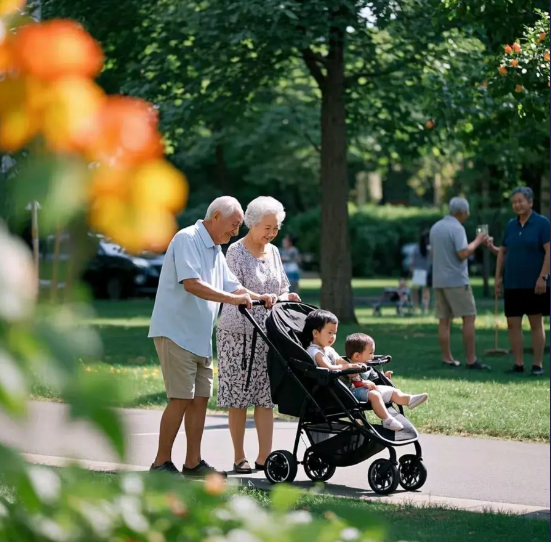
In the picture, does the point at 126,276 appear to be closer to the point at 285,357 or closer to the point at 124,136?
the point at 285,357

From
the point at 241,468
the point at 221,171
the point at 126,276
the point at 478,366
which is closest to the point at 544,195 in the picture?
the point at 126,276

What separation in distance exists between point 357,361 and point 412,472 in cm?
78

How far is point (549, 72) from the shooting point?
12266 millimetres

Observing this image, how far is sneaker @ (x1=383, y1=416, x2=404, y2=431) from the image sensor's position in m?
7.35

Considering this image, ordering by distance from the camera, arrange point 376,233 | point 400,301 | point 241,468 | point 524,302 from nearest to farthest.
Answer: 1. point 241,468
2. point 524,302
3. point 400,301
4. point 376,233

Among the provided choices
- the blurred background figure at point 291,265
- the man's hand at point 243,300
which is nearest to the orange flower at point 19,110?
the man's hand at point 243,300

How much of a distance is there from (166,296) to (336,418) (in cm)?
127

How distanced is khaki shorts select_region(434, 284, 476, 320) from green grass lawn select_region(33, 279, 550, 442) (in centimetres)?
64

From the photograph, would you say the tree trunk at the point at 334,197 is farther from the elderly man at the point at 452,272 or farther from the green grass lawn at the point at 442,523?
the green grass lawn at the point at 442,523

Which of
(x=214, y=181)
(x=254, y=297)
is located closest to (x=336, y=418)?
(x=254, y=297)

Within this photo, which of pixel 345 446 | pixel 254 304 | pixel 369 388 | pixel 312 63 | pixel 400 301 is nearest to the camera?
pixel 345 446

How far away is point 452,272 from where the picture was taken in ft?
47.5

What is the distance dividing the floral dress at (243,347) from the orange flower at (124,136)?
6301 mm

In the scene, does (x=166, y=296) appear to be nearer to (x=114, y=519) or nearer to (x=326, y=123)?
(x=114, y=519)
